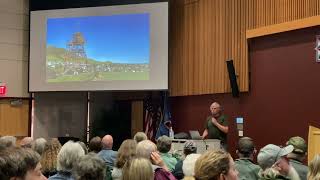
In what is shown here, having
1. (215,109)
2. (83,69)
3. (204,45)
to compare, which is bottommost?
(215,109)

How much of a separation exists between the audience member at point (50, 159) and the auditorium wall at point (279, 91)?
3931 mm

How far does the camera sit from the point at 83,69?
34.6 ft

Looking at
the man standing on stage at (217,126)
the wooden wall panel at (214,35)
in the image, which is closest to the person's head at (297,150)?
the wooden wall panel at (214,35)

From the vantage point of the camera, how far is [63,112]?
11.6 metres

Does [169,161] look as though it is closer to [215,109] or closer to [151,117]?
[215,109]

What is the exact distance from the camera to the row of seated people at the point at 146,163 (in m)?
2.51

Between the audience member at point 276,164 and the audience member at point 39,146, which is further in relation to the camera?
the audience member at point 39,146

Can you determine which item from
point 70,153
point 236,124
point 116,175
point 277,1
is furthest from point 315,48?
point 70,153

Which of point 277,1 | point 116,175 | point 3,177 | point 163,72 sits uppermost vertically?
point 277,1

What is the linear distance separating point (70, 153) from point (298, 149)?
1.94 metres

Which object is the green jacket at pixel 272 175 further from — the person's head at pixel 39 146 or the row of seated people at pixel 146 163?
the person's head at pixel 39 146

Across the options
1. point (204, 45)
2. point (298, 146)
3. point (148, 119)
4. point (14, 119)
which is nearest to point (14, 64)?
point (14, 119)

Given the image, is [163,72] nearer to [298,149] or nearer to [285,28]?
[285,28]

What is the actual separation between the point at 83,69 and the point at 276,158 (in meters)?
7.27
